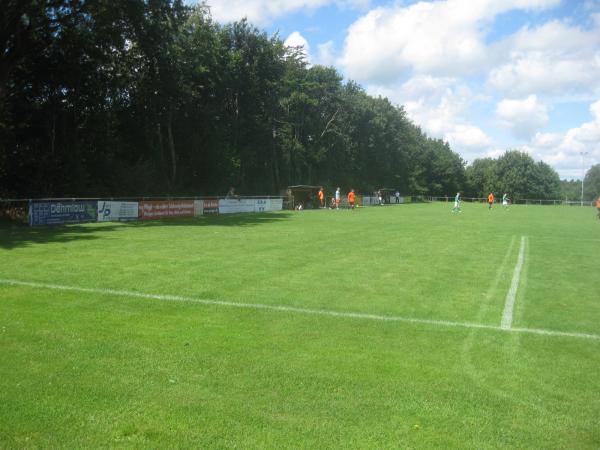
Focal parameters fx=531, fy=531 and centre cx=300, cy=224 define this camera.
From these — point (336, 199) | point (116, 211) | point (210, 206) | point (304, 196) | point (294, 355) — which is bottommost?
point (294, 355)

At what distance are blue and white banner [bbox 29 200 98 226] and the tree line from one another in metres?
5.43

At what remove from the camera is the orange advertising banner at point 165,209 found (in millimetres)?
31797

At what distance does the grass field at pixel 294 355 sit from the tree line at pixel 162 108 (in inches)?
754

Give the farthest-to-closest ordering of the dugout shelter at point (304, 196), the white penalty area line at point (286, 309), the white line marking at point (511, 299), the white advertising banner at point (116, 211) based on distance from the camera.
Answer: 1. the dugout shelter at point (304, 196)
2. the white advertising banner at point (116, 211)
3. the white line marking at point (511, 299)
4. the white penalty area line at point (286, 309)

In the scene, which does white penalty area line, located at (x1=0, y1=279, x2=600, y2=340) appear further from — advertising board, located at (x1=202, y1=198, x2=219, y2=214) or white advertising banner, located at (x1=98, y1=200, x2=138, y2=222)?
advertising board, located at (x1=202, y1=198, x2=219, y2=214)

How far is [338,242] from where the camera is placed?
779 inches

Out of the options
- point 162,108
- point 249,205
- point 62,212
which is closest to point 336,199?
point 249,205

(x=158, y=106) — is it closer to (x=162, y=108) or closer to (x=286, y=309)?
(x=162, y=108)

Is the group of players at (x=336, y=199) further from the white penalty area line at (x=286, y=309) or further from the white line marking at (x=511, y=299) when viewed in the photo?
the white penalty area line at (x=286, y=309)

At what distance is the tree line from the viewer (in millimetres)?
29734

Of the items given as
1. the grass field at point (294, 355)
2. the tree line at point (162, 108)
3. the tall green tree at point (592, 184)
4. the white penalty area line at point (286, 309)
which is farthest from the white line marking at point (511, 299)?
the tall green tree at point (592, 184)

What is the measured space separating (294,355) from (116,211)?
25.4 meters

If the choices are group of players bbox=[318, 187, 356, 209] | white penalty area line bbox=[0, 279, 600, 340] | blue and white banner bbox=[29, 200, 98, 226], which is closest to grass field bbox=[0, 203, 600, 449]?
white penalty area line bbox=[0, 279, 600, 340]

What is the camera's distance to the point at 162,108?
156 ft
